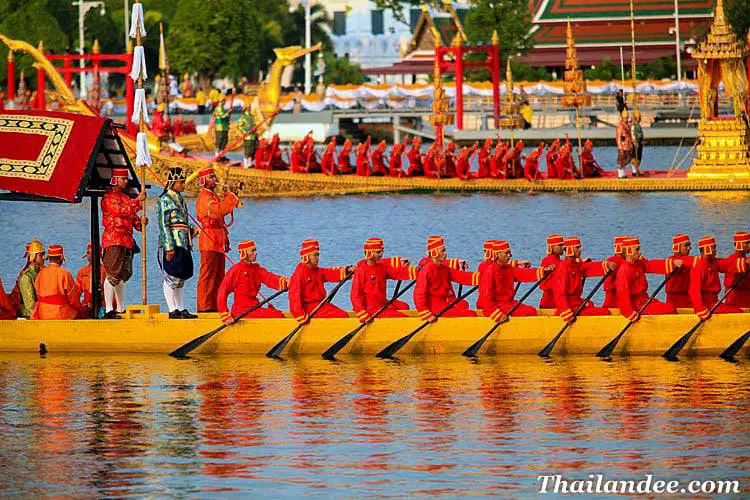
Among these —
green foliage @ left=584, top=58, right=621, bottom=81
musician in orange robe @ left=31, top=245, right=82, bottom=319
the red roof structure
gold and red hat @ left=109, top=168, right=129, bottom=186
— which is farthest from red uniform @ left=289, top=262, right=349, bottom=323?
the red roof structure

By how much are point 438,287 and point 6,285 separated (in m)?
13.2

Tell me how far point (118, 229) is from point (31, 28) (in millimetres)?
64073

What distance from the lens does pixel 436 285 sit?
2141 centimetres

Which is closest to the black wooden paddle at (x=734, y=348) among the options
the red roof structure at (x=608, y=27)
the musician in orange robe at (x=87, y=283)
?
the musician in orange robe at (x=87, y=283)

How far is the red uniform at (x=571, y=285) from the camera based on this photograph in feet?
69.6

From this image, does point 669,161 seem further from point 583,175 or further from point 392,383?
point 392,383

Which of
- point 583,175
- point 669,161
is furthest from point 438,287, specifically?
point 669,161

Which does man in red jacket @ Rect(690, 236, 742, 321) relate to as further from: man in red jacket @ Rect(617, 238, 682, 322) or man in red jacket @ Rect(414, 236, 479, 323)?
man in red jacket @ Rect(414, 236, 479, 323)

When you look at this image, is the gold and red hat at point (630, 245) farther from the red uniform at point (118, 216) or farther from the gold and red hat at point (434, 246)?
the red uniform at point (118, 216)

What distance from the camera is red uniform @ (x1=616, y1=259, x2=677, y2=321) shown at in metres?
21.1

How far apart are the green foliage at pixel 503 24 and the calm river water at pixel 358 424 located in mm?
58808

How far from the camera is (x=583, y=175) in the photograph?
47.5 m

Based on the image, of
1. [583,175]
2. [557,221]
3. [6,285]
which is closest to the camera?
[6,285]

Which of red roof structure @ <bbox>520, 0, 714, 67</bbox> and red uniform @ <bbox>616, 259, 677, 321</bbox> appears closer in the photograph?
red uniform @ <bbox>616, 259, 677, 321</bbox>
